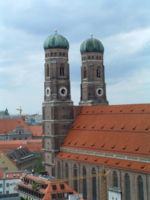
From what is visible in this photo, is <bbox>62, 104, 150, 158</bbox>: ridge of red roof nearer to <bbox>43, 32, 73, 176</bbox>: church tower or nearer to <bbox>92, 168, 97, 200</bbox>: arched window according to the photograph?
<bbox>43, 32, 73, 176</bbox>: church tower

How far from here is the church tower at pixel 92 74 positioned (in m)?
118

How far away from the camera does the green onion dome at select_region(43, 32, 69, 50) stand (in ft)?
365

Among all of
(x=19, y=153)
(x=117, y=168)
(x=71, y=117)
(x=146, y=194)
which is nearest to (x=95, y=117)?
(x=71, y=117)

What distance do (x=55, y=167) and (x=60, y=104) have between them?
16.8 m

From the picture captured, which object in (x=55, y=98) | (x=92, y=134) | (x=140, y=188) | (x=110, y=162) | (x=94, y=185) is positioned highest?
(x=55, y=98)

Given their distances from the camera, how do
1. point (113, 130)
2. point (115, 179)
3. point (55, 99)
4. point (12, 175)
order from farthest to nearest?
point (55, 99) < point (12, 175) < point (113, 130) < point (115, 179)

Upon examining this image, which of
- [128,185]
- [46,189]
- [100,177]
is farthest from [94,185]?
[46,189]

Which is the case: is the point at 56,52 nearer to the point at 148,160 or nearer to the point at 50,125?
the point at 50,125

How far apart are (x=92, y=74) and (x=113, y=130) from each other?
2720 cm

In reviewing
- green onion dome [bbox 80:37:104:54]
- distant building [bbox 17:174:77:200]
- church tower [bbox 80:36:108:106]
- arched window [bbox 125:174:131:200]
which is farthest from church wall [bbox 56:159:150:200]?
green onion dome [bbox 80:37:104:54]

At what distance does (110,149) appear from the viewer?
90.6 meters

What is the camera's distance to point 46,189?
8044 cm

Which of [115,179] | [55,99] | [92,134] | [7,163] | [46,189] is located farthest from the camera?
[7,163]

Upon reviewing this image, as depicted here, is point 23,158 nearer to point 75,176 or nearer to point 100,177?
point 75,176
